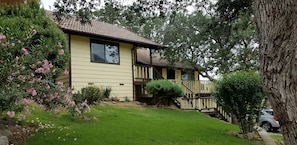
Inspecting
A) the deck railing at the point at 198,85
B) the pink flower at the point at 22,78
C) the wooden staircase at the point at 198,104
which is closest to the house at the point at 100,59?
the wooden staircase at the point at 198,104

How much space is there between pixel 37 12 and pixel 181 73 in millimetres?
18169

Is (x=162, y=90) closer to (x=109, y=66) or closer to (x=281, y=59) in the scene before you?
(x=109, y=66)

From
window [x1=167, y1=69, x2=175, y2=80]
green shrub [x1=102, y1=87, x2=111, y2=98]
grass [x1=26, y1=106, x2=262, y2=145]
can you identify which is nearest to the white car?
green shrub [x1=102, y1=87, x2=111, y2=98]

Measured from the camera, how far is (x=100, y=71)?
1551cm

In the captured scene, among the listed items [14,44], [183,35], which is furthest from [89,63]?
[183,35]

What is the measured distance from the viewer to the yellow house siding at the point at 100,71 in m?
14.5

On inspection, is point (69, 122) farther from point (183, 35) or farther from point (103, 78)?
point (183, 35)

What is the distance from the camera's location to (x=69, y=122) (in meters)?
8.52

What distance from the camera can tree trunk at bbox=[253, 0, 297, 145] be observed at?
209cm

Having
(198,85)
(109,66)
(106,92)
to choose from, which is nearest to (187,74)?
(198,85)

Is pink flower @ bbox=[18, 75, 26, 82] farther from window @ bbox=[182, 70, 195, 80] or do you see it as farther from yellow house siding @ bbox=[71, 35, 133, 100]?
window @ bbox=[182, 70, 195, 80]

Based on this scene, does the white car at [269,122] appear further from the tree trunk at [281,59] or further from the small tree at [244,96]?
the tree trunk at [281,59]

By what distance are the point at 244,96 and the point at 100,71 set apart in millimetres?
8701

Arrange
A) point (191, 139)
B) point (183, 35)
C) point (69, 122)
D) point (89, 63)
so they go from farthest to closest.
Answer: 1. point (183, 35)
2. point (89, 63)
3. point (69, 122)
4. point (191, 139)
